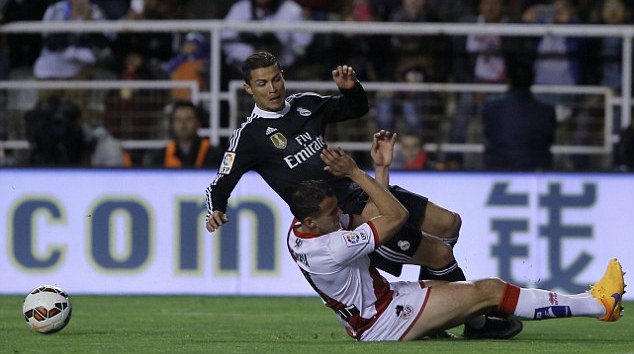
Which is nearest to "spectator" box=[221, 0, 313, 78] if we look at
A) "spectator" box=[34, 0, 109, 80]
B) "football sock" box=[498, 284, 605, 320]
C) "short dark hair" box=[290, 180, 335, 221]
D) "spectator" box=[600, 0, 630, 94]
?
"spectator" box=[34, 0, 109, 80]

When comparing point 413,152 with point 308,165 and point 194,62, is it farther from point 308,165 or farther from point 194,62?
point 308,165

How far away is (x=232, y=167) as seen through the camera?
406 inches

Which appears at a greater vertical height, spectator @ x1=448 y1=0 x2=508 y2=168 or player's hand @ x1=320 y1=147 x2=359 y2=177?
spectator @ x1=448 y1=0 x2=508 y2=168

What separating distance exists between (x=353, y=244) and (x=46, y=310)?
2.50m

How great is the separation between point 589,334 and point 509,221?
404cm

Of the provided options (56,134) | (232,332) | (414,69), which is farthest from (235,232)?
(232,332)

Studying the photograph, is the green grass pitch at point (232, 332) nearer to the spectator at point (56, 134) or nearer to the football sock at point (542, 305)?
the football sock at point (542, 305)

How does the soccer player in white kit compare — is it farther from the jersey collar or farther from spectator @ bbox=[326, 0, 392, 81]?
spectator @ bbox=[326, 0, 392, 81]

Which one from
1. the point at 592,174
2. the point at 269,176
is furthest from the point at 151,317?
the point at 592,174

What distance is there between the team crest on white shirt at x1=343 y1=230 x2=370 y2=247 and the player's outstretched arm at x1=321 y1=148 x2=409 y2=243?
0.30 feet

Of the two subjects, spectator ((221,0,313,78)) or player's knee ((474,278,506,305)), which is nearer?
player's knee ((474,278,506,305))

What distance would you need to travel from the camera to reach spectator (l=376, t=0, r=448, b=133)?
16281mm

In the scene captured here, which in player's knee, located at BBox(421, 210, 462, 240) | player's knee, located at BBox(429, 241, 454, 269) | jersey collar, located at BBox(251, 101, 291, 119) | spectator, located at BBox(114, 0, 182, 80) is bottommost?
player's knee, located at BBox(429, 241, 454, 269)

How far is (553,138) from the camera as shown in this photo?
15.7 meters
